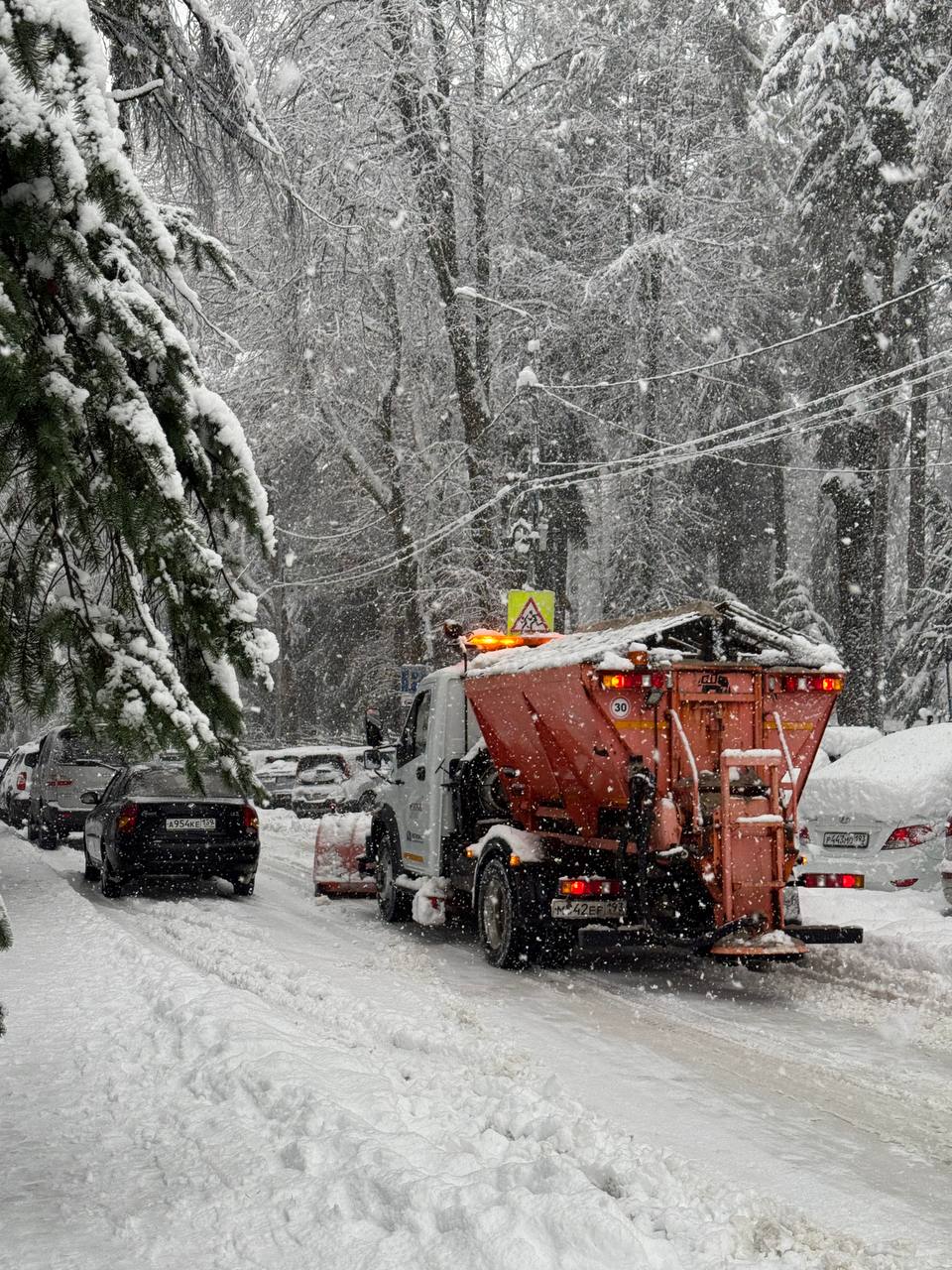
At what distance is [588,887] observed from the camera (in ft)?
30.5

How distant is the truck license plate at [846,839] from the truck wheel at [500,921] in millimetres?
3310

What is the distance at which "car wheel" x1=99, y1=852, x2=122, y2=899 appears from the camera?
14320 mm

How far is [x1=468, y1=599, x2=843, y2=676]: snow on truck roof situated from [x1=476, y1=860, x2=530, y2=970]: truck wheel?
5.66 feet

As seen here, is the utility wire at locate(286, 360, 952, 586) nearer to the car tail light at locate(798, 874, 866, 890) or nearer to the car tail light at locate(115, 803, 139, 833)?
the car tail light at locate(115, 803, 139, 833)

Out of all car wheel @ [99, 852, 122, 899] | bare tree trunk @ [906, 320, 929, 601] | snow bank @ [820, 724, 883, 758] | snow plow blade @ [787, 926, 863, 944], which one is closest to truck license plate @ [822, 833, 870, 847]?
snow plow blade @ [787, 926, 863, 944]

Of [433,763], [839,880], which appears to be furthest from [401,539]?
[839,880]

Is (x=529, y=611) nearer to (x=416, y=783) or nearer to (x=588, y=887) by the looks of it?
(x=416, y=783)

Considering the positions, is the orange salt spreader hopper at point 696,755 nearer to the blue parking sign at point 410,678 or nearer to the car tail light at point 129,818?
the car tail light at point 129,818

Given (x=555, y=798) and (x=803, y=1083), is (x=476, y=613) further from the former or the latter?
(x=803, y=1083)

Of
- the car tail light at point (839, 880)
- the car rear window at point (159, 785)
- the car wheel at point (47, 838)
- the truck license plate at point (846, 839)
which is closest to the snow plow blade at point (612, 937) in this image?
the car tail light at point (839, 880)

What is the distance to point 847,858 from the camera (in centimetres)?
1157

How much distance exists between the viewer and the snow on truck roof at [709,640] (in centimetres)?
914

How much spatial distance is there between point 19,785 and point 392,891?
16.8 metres

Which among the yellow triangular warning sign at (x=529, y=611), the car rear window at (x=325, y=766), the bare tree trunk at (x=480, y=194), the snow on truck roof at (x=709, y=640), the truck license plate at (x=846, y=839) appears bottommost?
the truck license plate at (x=846, y=839)
